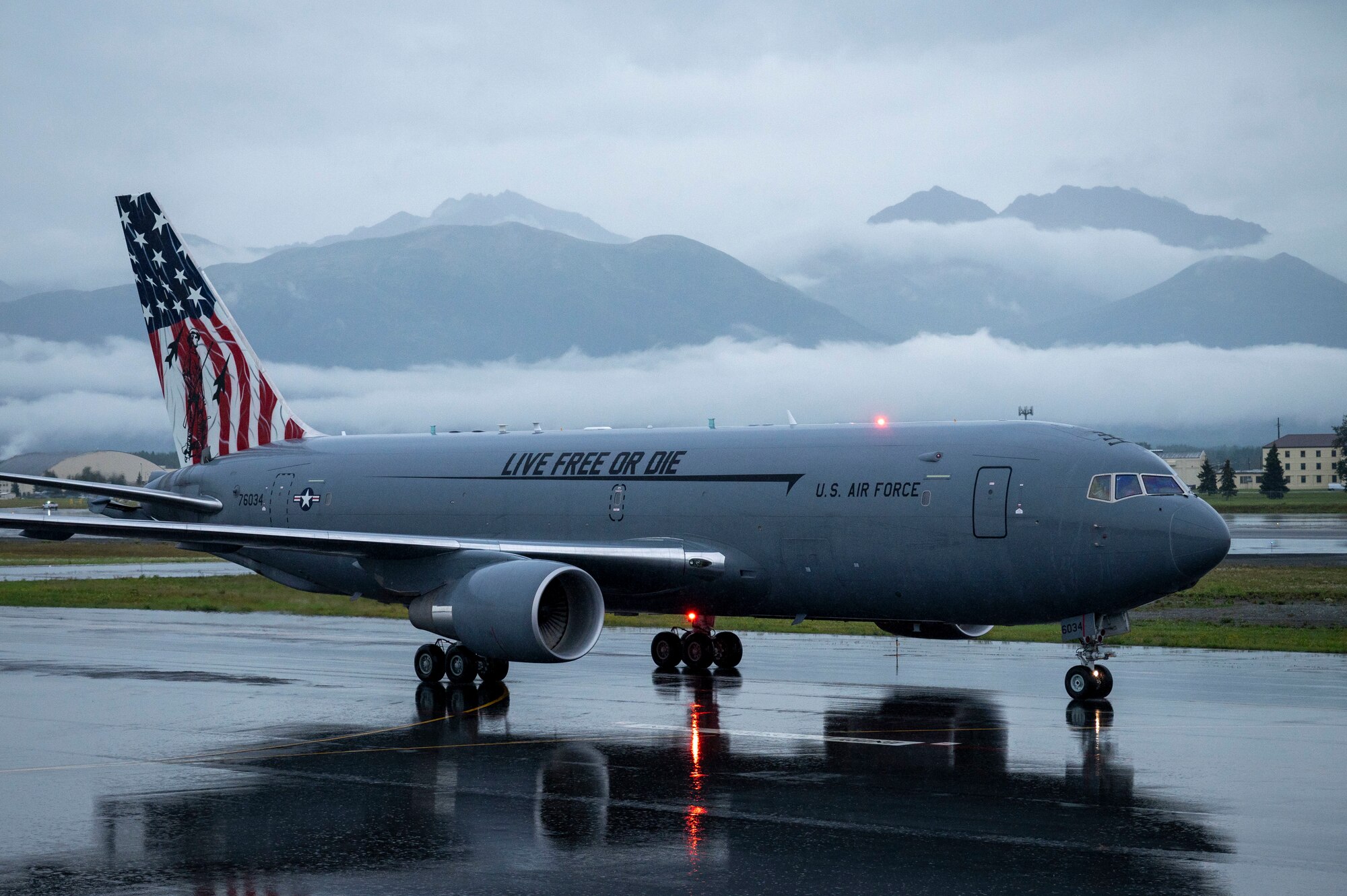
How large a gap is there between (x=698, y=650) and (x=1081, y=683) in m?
7.93

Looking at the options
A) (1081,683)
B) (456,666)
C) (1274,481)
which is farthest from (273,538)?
(1274,481)

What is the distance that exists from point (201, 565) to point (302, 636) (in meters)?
34.5

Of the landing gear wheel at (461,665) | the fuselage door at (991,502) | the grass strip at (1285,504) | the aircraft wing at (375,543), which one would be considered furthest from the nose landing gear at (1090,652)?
the grass strip at (1285,504)

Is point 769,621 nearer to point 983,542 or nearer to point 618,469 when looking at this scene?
point 618,469

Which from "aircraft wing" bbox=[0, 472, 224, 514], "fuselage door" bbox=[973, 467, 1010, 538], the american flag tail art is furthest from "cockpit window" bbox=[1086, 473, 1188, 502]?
the american flag tail art

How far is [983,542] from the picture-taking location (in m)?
21.6

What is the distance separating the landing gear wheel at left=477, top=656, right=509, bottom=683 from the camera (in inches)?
950

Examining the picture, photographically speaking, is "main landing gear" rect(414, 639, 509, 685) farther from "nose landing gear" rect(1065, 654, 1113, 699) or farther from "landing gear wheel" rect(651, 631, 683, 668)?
"nose landing gear" rect(1065, 654, 1113, 699)

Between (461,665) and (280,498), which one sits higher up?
(280,498)

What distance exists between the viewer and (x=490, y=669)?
24219mm

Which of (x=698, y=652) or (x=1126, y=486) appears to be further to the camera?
(x=698, y=652)

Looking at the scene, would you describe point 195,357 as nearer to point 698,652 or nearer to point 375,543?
point 375,543

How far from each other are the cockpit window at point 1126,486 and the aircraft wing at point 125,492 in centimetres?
1712

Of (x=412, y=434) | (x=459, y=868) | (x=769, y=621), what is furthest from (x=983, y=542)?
(x=769, y=621)
